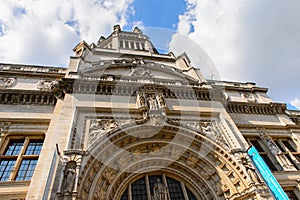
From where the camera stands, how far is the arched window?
31.4 feet

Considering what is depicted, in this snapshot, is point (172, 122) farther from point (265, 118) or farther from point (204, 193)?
point (265, 118)

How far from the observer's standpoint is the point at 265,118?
15.1 m

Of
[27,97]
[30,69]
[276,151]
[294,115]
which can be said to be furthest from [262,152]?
[30,69]

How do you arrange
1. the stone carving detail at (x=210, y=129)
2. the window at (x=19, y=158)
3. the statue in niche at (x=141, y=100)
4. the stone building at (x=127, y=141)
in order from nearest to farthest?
1. the stone building at (x=127, y=141)
2. the window at (x=19, y=158)
3. the stone carving detail at (x=210, y=129)
4. the statue in niche at (x=141, y=100)

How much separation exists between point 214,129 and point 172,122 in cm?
301

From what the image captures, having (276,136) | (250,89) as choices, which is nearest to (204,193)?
A: (276,136)

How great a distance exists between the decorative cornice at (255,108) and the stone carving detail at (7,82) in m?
17.0

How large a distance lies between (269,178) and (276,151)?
14.8ft

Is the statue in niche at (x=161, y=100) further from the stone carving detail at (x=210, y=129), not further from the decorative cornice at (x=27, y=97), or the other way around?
the decorative cornice at (x=27, y=97)

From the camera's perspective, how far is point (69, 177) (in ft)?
22.8

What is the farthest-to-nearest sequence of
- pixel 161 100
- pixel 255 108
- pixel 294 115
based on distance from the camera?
1. pixel 294 115
2. pixel 255 108
3. pixel 161 100

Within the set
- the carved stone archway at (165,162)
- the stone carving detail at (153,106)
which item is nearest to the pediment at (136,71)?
the stone carving detail at (153,106)

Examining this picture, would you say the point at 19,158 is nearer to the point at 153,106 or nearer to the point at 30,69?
the point at 153,106

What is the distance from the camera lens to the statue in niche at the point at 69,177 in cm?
662
